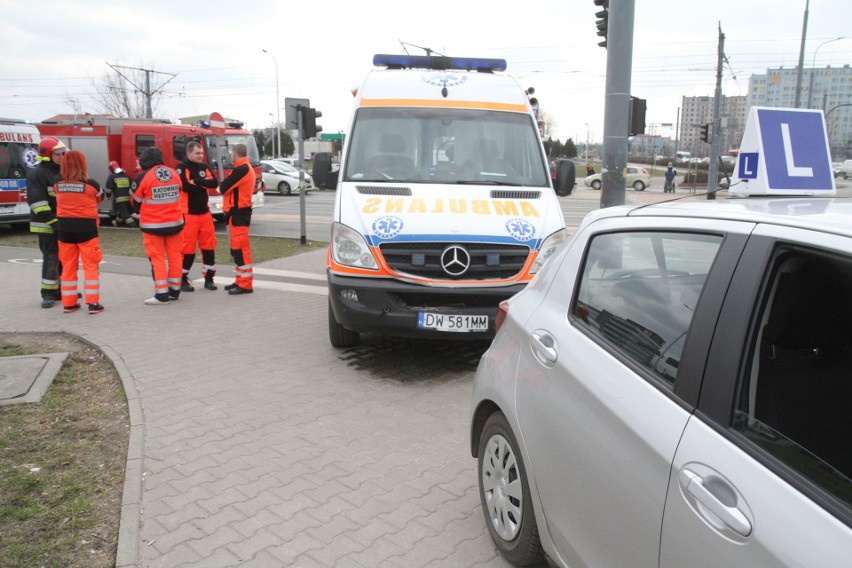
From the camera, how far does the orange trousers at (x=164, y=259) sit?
786 centimetres

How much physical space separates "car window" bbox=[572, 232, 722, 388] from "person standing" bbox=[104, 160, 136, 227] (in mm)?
9641

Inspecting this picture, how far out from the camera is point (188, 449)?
415cm

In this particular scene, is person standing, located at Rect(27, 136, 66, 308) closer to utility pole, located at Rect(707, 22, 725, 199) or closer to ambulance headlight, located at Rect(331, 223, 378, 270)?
ambulance headlight, located at Rect(331, 223, 378, 270)

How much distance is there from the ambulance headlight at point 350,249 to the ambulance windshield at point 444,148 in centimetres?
79

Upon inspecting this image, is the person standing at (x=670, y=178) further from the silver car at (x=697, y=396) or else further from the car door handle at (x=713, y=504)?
the car door handle at (x=713, y=504)

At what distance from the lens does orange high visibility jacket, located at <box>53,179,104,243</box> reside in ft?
23.8

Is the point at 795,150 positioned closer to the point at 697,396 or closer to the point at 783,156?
the point at 783,156

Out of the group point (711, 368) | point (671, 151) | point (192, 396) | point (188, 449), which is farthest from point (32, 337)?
point (671, 151)

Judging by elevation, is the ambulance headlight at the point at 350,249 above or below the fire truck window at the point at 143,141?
below

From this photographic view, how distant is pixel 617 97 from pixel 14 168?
48.9 feet

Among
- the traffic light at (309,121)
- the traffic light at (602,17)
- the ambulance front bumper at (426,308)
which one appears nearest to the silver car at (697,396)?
the ambulance front bumper at (426,308)

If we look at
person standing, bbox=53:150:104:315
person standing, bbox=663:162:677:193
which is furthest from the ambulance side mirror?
person standing, bbox=663:162:677:193

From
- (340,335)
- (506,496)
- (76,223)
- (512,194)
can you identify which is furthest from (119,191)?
(506,496)

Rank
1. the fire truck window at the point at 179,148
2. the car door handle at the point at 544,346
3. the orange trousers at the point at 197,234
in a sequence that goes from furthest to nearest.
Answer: the fire truck window at the point at 179,148 < the orange trousers at the point at 197,234 < the car door handle at the point at 544,346
